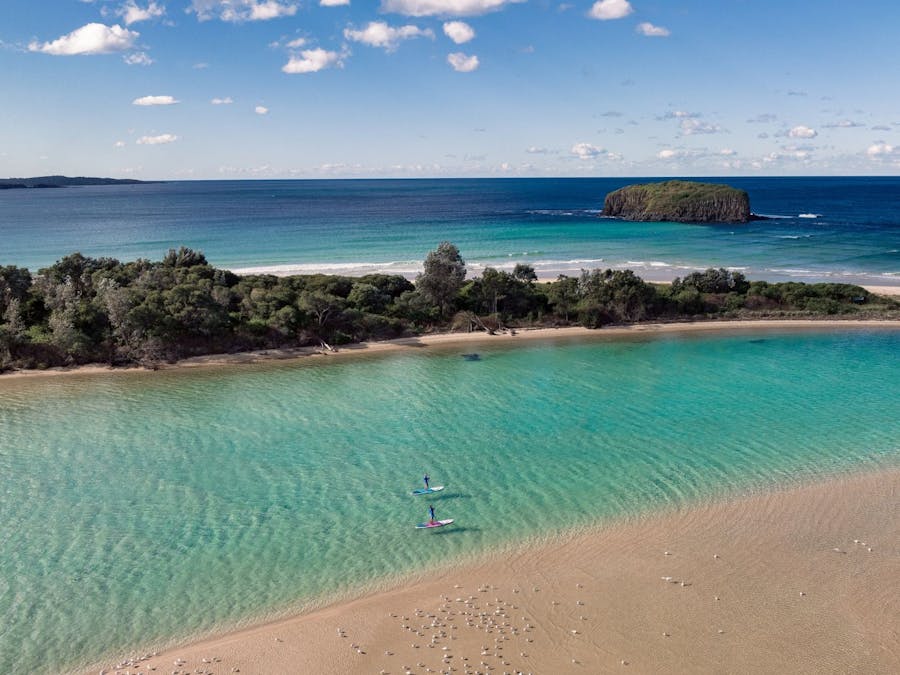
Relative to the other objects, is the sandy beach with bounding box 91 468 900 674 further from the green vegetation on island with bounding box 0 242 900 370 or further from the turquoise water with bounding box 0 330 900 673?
the green vegetation on island with bounding box 0 242 900 370

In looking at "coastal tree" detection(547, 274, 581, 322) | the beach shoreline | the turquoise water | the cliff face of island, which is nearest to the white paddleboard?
the turquoise water

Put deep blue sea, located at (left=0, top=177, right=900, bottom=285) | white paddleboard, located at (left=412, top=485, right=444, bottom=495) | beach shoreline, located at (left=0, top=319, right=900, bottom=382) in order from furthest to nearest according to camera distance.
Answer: deep blue sea, located at (left=0, top=177, right=900, bottom=285) → beach shoreline, located at (left=0, top=319, right=900, bottom=382) → white paddleboard, located at (left=412, top=485, right=444, bottom=495)

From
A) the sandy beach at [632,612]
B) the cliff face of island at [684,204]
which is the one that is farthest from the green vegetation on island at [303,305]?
the cliff face of island at [684,204]

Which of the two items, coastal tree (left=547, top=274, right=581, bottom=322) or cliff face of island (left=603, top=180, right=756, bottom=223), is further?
cliff face of island (left=603, top=180, right=756, bottom=223)

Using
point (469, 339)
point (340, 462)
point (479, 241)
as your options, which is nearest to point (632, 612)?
point (340, 462)

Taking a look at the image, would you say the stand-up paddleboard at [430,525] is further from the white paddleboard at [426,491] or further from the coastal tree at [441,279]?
the coastal tree at [441,279]

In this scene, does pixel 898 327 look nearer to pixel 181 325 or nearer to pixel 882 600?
pixel 882 600
